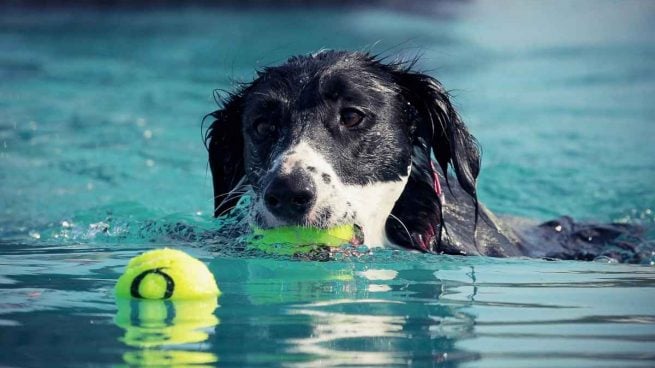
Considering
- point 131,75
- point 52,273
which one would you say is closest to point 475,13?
point 131,75

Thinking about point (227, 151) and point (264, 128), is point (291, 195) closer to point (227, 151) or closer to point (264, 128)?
point (264, 128)

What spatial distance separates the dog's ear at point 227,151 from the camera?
17.7 ft

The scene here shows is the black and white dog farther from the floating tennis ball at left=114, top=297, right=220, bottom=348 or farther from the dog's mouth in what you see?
the floating tennis ball at left=114, top=297, right=220, bottom=348

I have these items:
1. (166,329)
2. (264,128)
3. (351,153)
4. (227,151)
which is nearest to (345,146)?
(351,153)

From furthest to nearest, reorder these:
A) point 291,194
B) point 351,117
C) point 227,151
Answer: point 227,151 → point 351,117 → point 291,194

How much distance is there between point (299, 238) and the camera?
434 cm

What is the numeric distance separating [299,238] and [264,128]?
70cm

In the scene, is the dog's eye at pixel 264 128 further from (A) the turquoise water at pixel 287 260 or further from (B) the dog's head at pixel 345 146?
(A) the turquoise water at pixel 287 260

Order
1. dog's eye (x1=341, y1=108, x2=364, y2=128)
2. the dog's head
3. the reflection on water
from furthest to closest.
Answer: dog's eye (x1=341, y1=108, x2=364, y2=128)
the dog's head
the reflection on water

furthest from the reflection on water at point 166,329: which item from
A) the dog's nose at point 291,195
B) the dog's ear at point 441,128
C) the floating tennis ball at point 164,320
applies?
the dog's ear at point 441,128

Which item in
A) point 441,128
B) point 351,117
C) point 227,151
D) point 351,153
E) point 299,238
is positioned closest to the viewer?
Answer: point 299,238

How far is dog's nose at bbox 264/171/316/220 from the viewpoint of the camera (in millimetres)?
4129

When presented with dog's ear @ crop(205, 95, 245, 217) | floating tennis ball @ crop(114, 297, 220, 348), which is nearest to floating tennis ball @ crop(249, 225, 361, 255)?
floating tennis ball @ crop(114, 297, 220, 348)

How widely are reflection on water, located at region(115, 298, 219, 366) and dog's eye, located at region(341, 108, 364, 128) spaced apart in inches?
51.5
